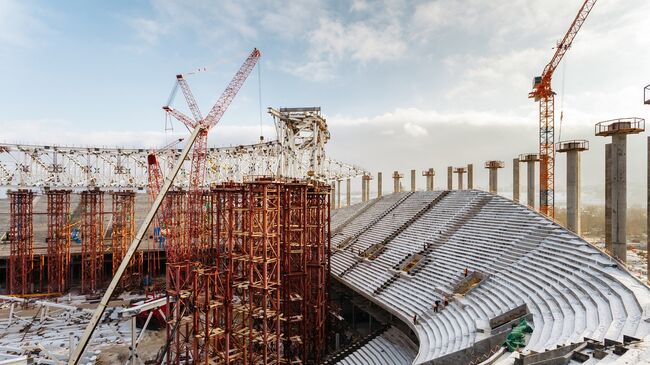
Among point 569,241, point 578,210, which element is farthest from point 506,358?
point 578,210

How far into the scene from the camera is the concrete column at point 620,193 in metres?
20.8

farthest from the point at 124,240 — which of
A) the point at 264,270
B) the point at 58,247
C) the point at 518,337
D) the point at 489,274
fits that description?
the point at 518,337

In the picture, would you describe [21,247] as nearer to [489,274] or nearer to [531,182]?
[489,274]

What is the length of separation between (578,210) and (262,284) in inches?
936

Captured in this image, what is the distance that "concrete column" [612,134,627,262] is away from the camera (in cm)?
2084

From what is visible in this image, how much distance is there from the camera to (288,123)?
1165 inches

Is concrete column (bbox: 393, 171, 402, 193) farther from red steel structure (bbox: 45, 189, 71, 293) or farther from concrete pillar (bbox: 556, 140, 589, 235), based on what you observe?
red steel structure (bbox: 45, 189, 71, 293)

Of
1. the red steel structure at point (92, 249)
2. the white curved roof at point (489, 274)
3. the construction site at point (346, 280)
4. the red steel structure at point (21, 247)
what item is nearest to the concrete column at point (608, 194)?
the construction site at point (346, 280)

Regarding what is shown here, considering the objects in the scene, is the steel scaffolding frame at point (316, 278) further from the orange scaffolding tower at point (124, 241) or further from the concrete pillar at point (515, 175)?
the orange scaffolding tower at point (124, 241)

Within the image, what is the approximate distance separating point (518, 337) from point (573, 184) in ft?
62.8

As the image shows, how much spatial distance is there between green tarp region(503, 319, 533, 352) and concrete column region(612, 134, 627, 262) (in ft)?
41.0

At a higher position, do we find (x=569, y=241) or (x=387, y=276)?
(x=569, y=241)

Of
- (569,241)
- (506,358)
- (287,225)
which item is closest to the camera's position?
(506,358)

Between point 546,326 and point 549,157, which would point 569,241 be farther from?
point 549,157
